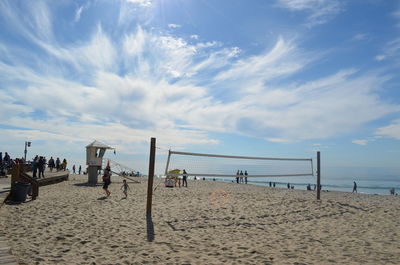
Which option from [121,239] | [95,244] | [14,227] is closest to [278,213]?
[121,239]

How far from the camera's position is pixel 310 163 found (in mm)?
12445

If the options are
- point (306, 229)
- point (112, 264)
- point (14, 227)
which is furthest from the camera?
point (306, 229)

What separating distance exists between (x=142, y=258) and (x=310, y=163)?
32.2 ft

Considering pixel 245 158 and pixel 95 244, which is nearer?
pixel 95 244

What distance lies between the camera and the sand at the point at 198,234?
186 inches

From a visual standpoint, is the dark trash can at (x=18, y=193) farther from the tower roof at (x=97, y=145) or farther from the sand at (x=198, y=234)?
the tower roof at (x=97, y=145)

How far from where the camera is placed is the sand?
4.72 m

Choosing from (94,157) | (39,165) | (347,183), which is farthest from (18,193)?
(347,183)

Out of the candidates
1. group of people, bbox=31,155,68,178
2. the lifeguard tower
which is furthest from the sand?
the lifeguard tower

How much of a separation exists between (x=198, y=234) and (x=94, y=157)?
16.0 meters

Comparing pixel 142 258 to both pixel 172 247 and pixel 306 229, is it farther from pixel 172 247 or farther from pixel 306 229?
pixel 306 229

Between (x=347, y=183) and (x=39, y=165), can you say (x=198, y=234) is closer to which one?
(x=39, y=165)

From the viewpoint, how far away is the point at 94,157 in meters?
20.2

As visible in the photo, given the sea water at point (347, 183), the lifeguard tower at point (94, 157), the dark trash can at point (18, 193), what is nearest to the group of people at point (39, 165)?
the lifeguard tower at point (94, 157)
